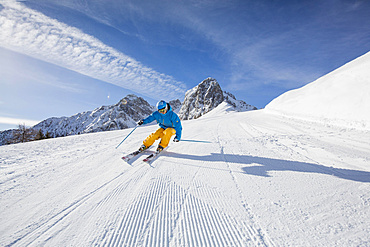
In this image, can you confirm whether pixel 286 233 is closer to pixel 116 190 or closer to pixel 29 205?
pixel 116 190

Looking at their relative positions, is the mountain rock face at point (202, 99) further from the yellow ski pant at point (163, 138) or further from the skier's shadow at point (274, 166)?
the skier's shadow at point (274, 166)

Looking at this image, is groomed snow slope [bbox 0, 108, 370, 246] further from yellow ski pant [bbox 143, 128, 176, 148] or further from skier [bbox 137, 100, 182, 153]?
skier [bbox 137, 100, 182, 153]

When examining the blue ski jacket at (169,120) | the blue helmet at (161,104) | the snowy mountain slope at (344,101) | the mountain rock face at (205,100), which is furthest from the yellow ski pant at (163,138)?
the mountain rock face at (205,100)

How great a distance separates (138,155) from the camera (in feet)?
12.5

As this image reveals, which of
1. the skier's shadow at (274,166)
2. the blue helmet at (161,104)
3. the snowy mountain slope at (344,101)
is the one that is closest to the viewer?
the skier's shadow at (274,166)

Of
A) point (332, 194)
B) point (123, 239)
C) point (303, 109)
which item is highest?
point (303, 109)

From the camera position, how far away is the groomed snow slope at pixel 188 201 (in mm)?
1382

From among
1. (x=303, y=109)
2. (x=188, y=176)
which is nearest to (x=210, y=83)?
(x=303, y=109)

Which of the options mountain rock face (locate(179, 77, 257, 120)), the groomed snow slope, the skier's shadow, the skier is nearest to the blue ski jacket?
the skier

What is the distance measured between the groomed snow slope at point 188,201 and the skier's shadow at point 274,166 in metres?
0.02

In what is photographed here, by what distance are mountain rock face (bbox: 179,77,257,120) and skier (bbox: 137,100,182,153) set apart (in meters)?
124

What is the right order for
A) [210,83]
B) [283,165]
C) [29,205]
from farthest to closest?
[210,83] < [283,165] < [29,205]

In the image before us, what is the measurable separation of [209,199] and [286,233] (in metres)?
0.85

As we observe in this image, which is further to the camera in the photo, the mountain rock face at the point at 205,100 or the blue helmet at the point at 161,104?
the mountain rock face at the point at 205,100
